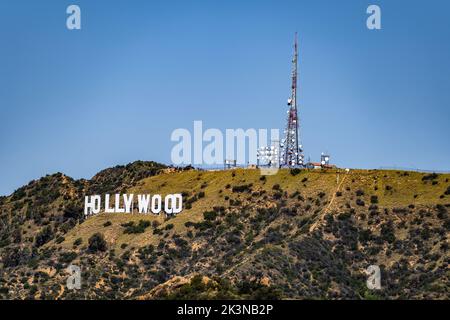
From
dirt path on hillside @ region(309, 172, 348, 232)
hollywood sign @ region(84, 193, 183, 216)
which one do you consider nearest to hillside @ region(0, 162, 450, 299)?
dirt path on hillside @ region(309, 172, 348, 232)

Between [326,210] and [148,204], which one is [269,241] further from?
[148,204]

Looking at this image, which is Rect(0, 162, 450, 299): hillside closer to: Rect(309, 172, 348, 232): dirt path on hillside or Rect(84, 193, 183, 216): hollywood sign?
Rect(309, 172, 348, 232): dirt path on hillside

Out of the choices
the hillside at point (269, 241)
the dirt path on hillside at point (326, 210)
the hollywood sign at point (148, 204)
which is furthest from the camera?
the hollywood sign at point (148, 204)

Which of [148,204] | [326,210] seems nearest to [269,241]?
[326,210]

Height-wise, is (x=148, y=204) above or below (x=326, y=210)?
above

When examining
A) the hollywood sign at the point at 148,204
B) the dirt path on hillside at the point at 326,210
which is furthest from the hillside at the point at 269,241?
the hollywood sign at the point at 148,204

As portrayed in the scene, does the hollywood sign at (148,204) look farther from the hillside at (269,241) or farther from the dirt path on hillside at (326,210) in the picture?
the dirt path on hillside at (326,210)

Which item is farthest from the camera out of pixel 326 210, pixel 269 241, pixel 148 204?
pixel 148 204

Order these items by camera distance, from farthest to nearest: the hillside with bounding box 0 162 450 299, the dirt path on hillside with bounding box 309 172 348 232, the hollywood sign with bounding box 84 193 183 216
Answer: the hollywood sign with bounding box 84 193 183 216 → the dirt path on hillside with bounding box 309 172 348 232 → the hillside with bounding box 0 162 450 299
